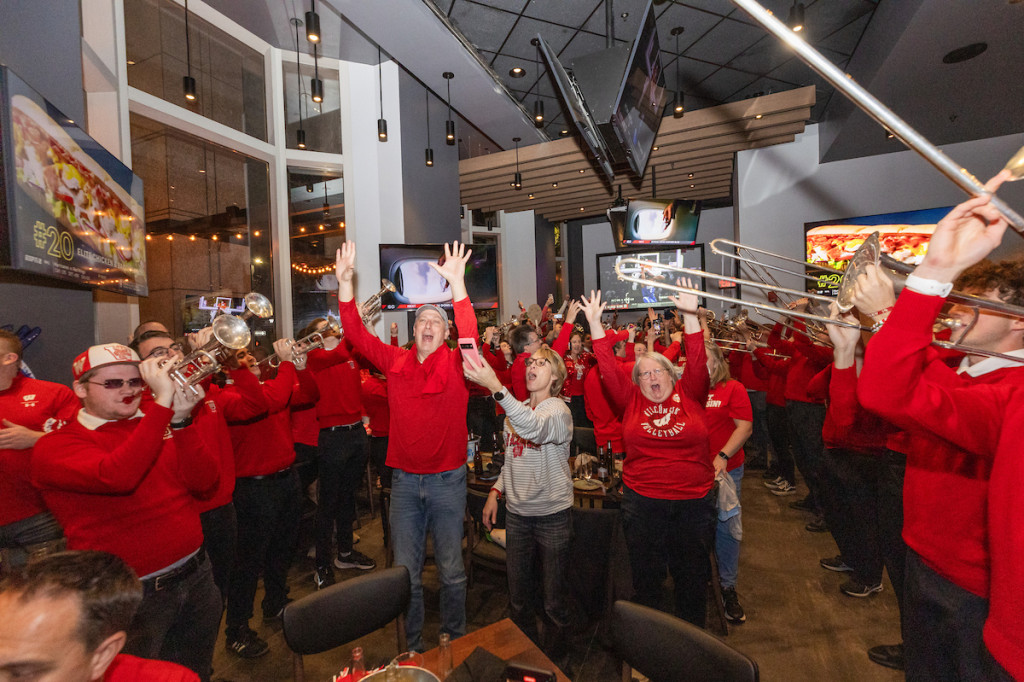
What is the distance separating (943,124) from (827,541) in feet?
21.0

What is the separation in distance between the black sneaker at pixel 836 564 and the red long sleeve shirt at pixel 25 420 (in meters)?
5.59

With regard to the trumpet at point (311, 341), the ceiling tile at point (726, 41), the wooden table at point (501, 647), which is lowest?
the wooden table at point (501, 647)

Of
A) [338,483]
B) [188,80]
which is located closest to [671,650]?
[338,483]

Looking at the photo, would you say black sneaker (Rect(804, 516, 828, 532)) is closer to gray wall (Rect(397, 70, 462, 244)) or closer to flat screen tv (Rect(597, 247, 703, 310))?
gray wall (Rect(397, 70, 462, 244))

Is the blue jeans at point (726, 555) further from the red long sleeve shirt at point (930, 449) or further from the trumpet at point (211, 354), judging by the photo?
the trumpet at point (211, 354)

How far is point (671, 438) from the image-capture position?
2779 mm

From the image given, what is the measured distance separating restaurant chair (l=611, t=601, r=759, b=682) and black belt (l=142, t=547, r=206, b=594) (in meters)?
1.80

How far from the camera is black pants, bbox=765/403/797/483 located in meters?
5.79

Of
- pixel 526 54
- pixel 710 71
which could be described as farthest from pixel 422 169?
pixel 710 71

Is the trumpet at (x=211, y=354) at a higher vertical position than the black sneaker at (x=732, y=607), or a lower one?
higher

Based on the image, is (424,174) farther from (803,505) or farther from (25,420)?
(803,505)

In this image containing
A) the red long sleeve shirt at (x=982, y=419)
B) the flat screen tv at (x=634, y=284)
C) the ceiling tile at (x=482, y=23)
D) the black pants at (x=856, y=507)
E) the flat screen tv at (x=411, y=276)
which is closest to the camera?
the red long sleeve shirt at (x=982, y=419)

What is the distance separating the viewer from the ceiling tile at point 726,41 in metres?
6.09

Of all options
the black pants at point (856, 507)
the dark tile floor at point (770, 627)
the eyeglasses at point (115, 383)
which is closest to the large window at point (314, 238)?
the dark tile floor at point (770, 627)
